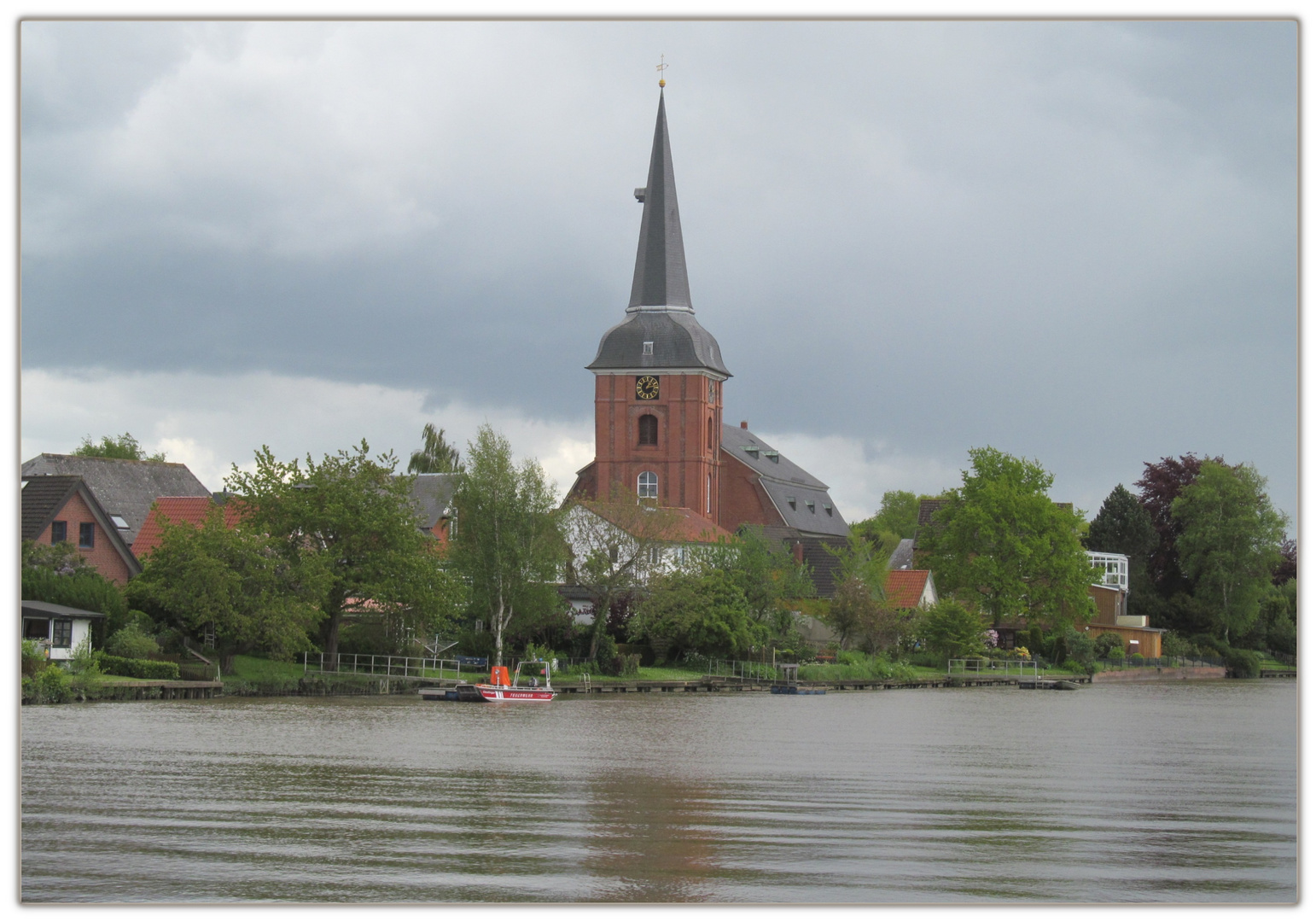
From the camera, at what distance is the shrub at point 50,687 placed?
3888 cm

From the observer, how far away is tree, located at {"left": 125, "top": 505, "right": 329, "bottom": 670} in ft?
154

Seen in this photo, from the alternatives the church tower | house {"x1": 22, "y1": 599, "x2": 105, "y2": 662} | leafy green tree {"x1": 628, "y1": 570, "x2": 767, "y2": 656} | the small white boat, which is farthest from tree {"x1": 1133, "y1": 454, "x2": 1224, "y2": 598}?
house {"x1": 22, "y1": 599, "x2": 105, "y2": 662}

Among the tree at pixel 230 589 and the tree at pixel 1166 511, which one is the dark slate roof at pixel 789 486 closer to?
the tree at pixel 1166 511

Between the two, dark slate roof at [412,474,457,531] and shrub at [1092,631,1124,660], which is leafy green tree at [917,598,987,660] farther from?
dark slate roof at [412,474,457,531]

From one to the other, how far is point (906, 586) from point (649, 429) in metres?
26.5

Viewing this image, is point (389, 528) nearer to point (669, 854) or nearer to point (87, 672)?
point (87, 672)

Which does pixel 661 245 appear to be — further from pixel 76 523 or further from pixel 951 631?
pixel 76 523

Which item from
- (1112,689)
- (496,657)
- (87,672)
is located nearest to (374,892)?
(87,672)

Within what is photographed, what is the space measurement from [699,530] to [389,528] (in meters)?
39.4

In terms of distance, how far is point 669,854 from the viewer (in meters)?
16.3

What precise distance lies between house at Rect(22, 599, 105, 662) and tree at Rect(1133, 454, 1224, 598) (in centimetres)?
6794

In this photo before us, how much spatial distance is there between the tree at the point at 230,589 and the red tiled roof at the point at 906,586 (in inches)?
1431

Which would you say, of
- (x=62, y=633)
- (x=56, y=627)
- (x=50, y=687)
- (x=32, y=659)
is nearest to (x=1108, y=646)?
(x=62, y=633)

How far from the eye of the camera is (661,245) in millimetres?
97188
